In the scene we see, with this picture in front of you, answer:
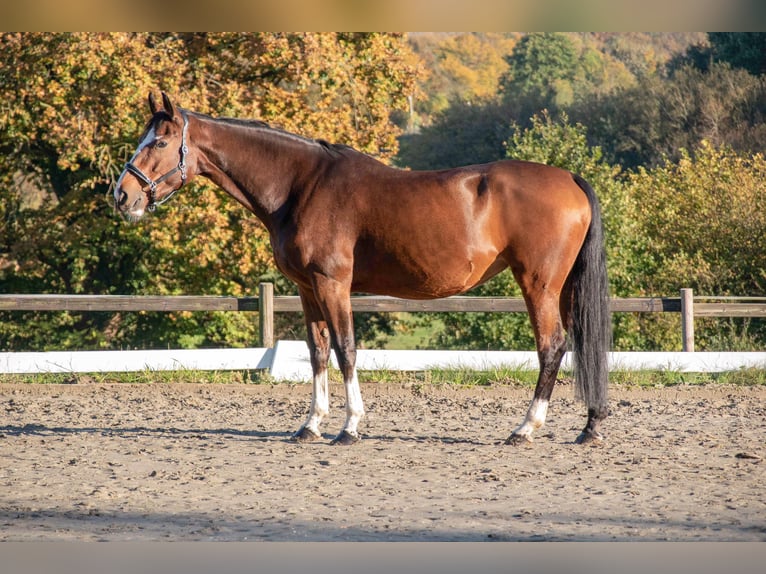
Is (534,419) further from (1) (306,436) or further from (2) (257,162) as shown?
(2) (257,162)

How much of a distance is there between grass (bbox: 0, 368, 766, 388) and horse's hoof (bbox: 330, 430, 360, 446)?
8.72 ft

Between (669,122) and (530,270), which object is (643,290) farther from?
(669,122)

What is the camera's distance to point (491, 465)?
5.62 metres

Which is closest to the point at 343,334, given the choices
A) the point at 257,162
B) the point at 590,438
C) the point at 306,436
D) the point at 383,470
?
the point at 306,436

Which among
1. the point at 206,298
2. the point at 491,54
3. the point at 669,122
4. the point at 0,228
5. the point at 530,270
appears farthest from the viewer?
the point at 491,54

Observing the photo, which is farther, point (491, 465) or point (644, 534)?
point (491, 465)

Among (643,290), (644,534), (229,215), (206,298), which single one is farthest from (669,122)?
(644,534)

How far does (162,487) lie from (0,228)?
1064cm

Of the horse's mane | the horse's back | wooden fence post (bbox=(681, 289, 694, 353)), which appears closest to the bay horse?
the horse's back

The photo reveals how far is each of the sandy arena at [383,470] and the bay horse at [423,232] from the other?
57 cm

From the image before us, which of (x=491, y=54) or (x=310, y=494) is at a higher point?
(x=491, y=54)

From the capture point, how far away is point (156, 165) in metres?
6.09

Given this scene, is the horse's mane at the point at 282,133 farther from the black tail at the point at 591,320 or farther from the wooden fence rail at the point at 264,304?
the wooden fence rail at the point at 264,304

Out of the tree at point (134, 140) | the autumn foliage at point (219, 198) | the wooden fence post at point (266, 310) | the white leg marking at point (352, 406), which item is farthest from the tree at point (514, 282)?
the white leg marking at point (352, 406)
